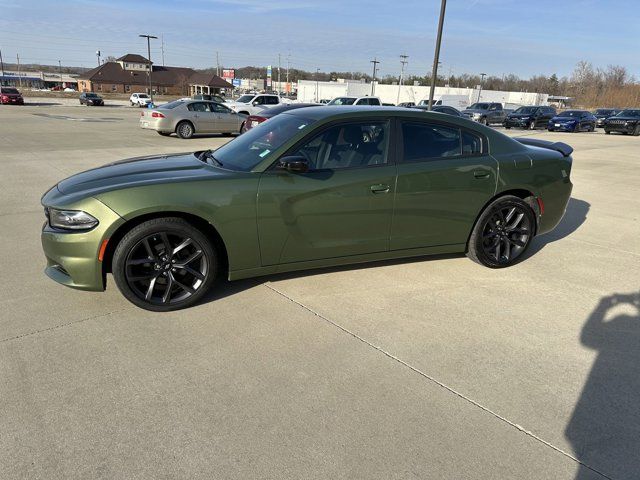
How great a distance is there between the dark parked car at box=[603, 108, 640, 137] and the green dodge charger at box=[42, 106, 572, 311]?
30547 mm

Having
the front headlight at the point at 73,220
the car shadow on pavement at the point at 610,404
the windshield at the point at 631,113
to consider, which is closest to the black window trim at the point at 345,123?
the front headlight at the point at 73,220

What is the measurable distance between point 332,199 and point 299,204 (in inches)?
11.6

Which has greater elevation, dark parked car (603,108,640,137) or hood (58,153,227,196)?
dark parked car (603,108,640,137)

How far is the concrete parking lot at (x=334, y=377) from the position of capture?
2221 mm

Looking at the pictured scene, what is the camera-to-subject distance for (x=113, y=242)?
3422 millimetres

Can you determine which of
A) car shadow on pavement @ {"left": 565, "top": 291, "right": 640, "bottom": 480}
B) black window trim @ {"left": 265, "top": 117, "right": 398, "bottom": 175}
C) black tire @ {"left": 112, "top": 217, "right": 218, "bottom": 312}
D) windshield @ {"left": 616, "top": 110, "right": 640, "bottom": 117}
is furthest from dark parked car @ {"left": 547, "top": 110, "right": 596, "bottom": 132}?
black tire @ {"left": 112, "top": 217, "right": 218, "bottom": 312}

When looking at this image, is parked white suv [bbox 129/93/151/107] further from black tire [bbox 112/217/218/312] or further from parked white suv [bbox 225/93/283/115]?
black tire [bbox 112/217/218/312]

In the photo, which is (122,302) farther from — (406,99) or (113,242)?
(406,99)

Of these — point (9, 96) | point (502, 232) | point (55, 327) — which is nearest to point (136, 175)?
point (55, 327)

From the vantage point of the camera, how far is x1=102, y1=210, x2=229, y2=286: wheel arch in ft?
11.1

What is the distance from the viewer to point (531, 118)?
103ft

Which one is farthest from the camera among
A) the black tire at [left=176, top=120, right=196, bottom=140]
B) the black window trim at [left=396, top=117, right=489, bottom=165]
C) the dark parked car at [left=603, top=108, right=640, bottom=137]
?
the dark parked car at [left=603, top=108, right=640, bottom=137]

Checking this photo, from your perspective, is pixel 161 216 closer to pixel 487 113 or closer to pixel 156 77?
pixel 487 113

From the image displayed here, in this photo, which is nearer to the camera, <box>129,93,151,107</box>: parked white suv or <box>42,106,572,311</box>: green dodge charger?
<box>42,106,572,311</box>: green dodge charger
